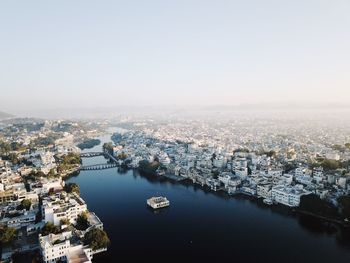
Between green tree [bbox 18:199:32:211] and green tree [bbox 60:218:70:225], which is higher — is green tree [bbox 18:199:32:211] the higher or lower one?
the lower one

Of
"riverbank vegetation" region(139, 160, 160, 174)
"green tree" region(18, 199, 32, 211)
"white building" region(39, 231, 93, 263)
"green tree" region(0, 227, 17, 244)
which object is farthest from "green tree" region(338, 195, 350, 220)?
"green tree" region(18, 199, 32, 211)

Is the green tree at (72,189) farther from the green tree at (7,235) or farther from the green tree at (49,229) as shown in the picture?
the green tree at (7,235)

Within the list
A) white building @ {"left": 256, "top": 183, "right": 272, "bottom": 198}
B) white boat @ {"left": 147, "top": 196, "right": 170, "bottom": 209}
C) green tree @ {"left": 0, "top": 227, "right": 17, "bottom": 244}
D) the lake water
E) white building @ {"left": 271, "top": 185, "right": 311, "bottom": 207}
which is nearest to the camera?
the lake water

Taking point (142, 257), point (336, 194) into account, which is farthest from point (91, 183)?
point (336, 194)

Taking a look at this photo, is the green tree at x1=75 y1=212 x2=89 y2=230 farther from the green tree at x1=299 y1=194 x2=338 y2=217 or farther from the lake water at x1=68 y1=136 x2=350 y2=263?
the green tree at x1=299 y1=194 x2=338 y2=217

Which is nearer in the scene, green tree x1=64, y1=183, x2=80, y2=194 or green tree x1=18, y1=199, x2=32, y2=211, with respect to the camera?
green tree x1=18, y1=199, x2=32, y2=211

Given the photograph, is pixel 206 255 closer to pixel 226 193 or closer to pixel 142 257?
pixel 142 257
